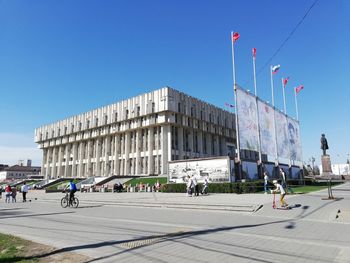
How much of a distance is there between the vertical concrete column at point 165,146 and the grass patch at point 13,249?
51808 mm

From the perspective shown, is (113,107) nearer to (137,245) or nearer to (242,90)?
(242,90)

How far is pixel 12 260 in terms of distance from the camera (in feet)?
19.7

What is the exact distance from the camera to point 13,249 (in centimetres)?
695

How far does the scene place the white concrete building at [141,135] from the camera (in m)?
62.5

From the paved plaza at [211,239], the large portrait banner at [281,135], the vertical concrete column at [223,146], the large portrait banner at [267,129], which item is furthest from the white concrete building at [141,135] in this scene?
the paved plaza at [211,239]

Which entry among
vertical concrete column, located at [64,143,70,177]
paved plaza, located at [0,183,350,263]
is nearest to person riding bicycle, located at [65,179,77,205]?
paved plaza, located at [0,183,350,263]

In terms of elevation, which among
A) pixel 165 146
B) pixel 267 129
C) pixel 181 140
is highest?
pixel 181 140

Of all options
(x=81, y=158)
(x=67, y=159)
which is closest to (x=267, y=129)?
(x=81, y=158)

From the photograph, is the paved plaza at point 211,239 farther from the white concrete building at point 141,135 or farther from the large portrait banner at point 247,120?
the white concrete building at point 141,135

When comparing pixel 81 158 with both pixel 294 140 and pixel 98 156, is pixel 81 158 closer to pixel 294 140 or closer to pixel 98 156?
pixel 98 156

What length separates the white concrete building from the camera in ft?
205

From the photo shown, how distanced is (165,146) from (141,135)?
8.52 meters

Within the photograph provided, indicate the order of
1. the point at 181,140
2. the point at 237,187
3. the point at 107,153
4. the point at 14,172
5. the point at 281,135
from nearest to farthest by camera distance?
the point at 237,187
the point at 281,135
the point at 181,140
the point at 107,153
the point at 14,172

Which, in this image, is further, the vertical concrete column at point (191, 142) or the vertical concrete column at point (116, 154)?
the vertical concrete column at point (116, 154)
